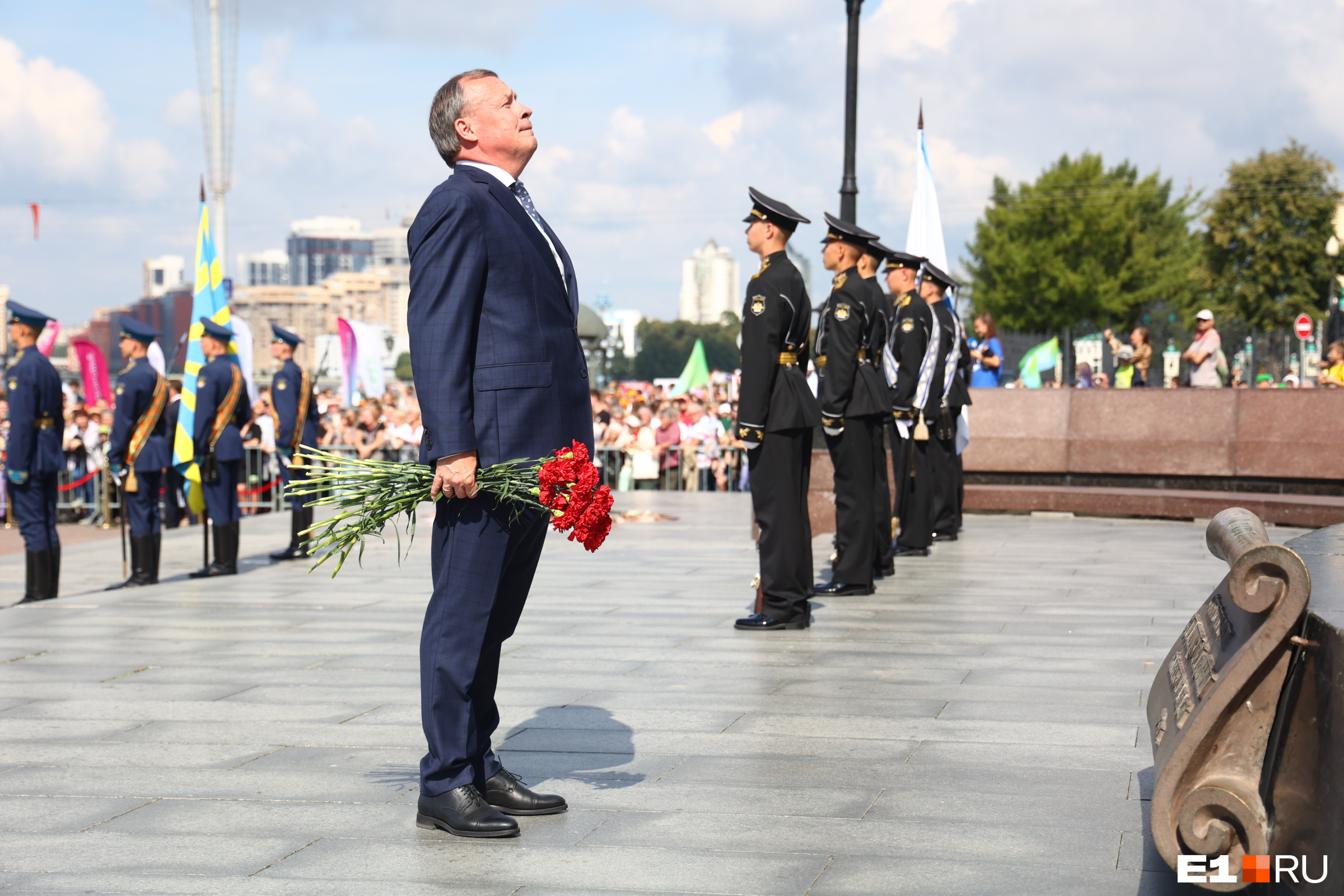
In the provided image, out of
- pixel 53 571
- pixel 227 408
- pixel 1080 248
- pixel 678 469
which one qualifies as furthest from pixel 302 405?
pixel 1080 248

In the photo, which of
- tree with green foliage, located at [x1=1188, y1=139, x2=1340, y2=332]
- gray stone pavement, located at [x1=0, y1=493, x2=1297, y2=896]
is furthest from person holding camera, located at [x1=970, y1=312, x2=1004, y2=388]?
tree with green foliage, located at [x1=1188, y1=139, x2=1340, y2=332]

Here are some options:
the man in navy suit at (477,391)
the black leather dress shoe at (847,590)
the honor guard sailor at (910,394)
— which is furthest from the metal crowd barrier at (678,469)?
the man in navy suit at (477,391)

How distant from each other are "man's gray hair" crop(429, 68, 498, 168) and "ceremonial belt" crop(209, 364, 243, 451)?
7.87m

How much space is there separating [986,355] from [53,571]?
10.6 metres

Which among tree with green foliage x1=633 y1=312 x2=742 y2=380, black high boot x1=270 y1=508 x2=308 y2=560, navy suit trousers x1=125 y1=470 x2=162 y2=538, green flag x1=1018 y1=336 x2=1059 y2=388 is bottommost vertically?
black high boot x1=270 y1=508 x2=308 y2=560

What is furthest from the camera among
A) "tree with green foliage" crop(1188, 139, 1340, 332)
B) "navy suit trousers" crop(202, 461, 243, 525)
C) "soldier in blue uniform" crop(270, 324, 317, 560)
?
"tree with green foliage" crop(1188, 139, 1340, 332)

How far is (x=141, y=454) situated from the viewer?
10805 millimetres

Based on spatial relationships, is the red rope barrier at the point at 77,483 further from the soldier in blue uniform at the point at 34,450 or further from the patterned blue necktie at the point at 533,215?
→ the patterned blue necktie at the point at 533,215

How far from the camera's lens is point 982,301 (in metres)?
60.5

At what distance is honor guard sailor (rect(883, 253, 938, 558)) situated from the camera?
10.9 meters

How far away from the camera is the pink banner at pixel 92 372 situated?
919 inches

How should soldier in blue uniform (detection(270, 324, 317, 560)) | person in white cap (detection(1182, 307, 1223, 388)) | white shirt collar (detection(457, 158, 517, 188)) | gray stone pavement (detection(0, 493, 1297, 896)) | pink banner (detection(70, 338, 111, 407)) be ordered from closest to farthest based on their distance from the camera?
gray stone pavement (detection(0, 493, 1297, 896)), white shirt collar (detection(457, 158, 517, 188)), soldier in blue uniform (detection(270, 324, 317, 560)), person in white cap (detection(1182, 307, 1223, 388)), pink banner (detection(70, 338, 111, 407))

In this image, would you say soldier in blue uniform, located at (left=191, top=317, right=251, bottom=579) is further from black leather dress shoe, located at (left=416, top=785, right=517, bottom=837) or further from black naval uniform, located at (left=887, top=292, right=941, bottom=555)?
black leather dress shoe, located at (left=416, top=785, right=517, bottom=837)

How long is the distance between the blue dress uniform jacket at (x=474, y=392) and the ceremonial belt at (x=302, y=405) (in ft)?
29.6
